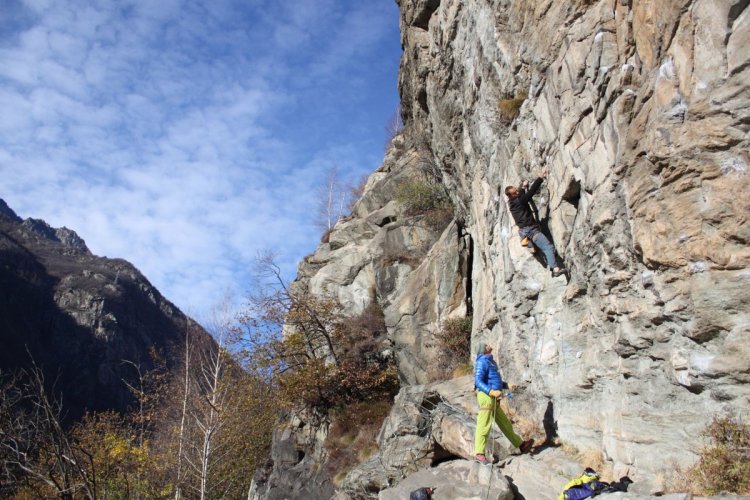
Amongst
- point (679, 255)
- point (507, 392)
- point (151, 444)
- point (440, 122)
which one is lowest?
point (151, 444)

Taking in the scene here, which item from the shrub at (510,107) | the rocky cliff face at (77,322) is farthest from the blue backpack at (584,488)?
the rocky cliff face at (77,322)

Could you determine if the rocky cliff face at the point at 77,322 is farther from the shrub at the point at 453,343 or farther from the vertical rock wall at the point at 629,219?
the vertical rock wall at the point at 629,219

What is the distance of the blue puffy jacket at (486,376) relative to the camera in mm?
9321

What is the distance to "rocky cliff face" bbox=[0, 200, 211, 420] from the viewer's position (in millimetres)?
79250

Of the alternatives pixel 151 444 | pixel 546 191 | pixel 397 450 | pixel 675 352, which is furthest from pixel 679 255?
pixel 151 444

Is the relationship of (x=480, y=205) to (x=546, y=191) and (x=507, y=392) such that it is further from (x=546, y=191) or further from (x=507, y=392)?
(x=507, y=392)

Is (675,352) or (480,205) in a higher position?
(480,205)

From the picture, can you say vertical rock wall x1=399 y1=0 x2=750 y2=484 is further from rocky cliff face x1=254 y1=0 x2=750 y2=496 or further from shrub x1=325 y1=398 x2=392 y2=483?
shrub x1=325 y1=398 x2=392 y2=483

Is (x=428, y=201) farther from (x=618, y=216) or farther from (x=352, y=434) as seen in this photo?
(x=618, y=216)

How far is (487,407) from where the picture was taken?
361 inches

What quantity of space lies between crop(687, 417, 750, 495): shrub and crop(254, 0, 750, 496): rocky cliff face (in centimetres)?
24

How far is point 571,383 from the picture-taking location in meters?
9.09

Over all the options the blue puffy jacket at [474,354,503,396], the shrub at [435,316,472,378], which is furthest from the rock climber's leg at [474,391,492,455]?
the shrub at [435,316,472,378]

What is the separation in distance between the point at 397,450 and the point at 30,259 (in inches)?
4172
